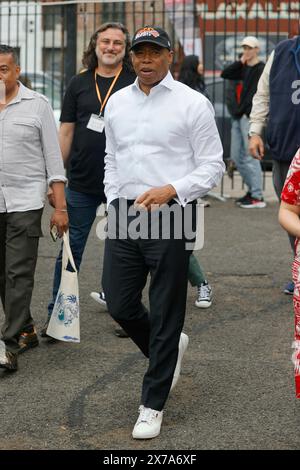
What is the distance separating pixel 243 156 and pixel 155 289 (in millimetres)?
7398

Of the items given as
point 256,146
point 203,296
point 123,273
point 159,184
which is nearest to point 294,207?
point 159,184

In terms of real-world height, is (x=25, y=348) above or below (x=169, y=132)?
below

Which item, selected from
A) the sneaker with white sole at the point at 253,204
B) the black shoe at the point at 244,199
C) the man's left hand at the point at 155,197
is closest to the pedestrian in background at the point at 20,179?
the man's left hand at the point at 155,197

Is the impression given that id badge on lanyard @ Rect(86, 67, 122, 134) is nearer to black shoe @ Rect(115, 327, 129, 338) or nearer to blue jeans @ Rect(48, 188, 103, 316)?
blue jeans @ Rect(48, 188, 103, 316)

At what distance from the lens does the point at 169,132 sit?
4.50m

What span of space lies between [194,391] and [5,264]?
4.70 ft

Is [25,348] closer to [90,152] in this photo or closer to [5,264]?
[5,264]

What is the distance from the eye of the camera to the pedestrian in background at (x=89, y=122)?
6168 mm

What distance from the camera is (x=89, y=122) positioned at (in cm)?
621

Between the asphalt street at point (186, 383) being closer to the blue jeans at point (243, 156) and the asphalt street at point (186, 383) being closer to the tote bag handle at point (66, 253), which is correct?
the tote bag handle at point (66, 253)

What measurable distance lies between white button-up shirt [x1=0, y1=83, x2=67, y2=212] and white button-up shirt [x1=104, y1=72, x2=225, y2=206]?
1.11 meters
